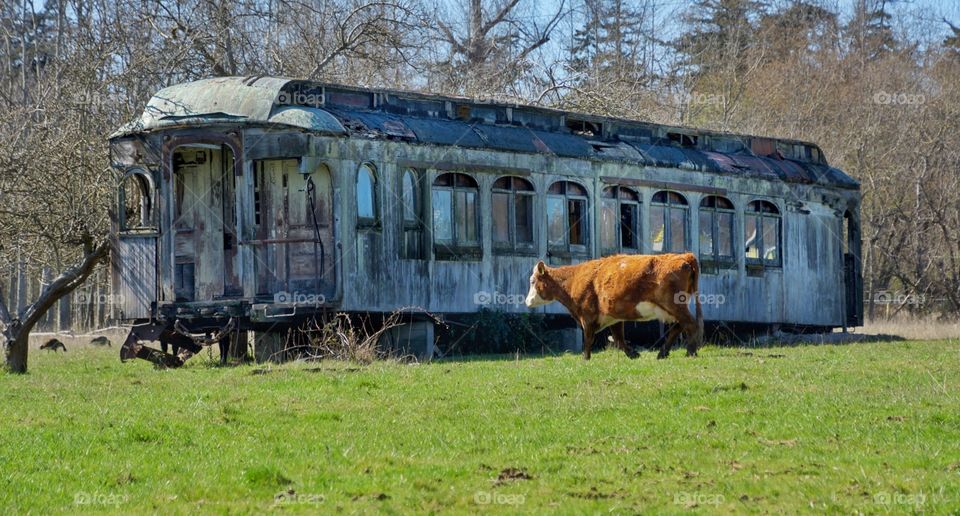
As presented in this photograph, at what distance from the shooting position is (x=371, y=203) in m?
21.5

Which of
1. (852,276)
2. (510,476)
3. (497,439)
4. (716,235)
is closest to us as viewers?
(510,476)

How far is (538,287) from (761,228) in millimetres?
8142

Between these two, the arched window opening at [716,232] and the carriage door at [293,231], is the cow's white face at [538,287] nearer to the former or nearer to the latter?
the carriage door at [293,231]

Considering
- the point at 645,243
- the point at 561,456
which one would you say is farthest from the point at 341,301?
the point at 561,456

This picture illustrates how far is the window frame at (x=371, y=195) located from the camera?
21.2 metres

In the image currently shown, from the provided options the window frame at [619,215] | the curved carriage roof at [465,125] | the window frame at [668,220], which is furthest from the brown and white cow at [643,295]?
the window frame at [668,220]

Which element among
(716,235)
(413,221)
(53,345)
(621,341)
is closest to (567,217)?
(413,221)

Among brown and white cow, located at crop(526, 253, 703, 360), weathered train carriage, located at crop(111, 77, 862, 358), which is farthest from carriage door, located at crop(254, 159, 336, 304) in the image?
brown and white cow, located at crop(526, 253, 703, 360)

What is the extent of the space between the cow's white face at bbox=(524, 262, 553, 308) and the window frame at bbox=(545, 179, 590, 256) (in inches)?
110

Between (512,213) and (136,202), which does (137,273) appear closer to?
(136,202)

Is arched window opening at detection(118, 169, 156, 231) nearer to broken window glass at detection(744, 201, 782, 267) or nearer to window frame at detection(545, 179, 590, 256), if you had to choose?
window frame at detection(545, 179, 590, 256)

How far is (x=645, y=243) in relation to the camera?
25.8 metres

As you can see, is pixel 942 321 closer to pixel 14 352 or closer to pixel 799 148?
pixel 799 148

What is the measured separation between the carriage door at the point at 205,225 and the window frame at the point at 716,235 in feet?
30.4
